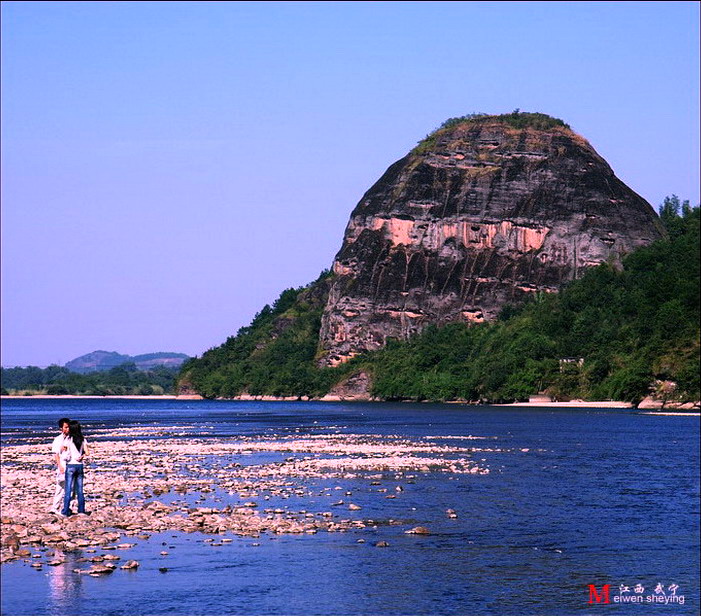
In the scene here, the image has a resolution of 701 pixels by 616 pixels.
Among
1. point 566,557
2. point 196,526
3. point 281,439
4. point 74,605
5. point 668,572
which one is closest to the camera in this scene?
point 74,605

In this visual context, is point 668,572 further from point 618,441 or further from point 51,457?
point 618,441

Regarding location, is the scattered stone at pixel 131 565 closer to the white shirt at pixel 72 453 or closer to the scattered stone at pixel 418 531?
the white shirt at pixel 72 453

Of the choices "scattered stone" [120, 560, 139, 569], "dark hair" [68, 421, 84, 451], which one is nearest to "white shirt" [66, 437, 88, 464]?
"dark hair" [68, 421, 84, 451]

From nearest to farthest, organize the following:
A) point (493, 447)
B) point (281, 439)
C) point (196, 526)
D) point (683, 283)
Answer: point (196, 526), point (493, 447), point (281, 439), point (683, 283)

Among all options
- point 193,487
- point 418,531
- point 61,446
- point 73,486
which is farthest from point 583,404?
point 61,446

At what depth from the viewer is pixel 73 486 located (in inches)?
1363

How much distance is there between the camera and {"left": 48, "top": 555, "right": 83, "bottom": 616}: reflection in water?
909 inches

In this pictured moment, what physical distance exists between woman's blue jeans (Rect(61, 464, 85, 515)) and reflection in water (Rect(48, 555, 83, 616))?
6.07 metres

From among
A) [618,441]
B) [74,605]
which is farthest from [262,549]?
[618,441]

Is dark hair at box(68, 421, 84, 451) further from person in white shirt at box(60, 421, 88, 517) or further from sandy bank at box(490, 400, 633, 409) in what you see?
sandy bank at box(490, 400, 633, 409)

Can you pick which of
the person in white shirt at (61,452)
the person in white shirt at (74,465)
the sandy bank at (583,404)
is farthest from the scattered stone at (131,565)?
the sandy bank at (583,404)

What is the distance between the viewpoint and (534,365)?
17538 centimetres

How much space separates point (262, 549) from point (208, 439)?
55.7m

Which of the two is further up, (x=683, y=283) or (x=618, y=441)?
(x=683, y=283)
